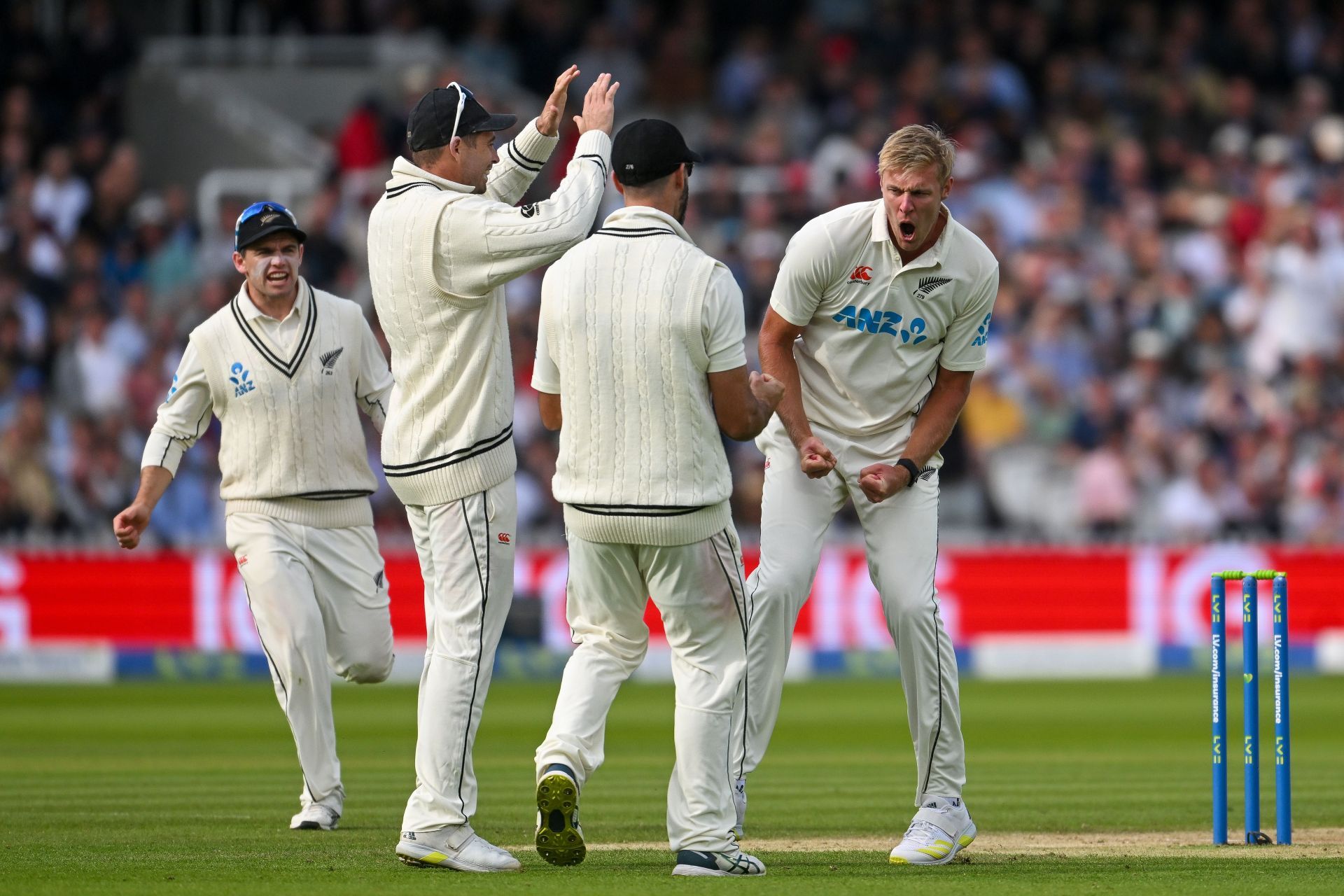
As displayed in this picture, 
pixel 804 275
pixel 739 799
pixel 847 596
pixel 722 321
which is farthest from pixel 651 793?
pixel 847 596

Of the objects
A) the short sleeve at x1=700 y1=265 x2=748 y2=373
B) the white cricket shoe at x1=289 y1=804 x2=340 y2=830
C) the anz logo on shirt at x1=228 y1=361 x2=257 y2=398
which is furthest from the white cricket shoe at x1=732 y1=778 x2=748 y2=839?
the anz logo on shirt at x1=228 y1=361 x2=257 y2=398

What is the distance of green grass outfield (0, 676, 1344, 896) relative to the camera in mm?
6012

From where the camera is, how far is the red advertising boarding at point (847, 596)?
15539 mm

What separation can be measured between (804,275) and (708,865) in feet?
6.59

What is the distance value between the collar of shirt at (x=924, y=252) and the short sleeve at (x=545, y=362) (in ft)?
3.96

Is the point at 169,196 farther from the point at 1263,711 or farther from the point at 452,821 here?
the point at 452,821

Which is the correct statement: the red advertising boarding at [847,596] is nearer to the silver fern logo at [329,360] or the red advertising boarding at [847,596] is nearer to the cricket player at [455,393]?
the silver fern logo at [329,360]

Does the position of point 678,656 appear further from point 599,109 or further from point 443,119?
point 443,119

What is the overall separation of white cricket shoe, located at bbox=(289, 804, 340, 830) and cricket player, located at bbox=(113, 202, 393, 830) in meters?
0.20

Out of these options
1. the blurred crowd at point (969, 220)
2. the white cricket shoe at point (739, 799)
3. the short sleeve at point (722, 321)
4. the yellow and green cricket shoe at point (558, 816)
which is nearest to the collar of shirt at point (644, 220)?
the short sleeve at point (722, 321)

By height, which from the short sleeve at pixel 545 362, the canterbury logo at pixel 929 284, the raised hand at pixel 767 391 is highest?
the canterbury logo at pixel 929 284

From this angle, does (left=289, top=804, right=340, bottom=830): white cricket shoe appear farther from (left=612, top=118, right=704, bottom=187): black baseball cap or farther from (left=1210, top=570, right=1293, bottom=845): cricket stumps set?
(left=1210, top=570, right=1293, bottom=845): cricket stumps set

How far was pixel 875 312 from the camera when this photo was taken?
678cm

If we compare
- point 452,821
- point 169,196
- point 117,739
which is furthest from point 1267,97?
point 452,821
